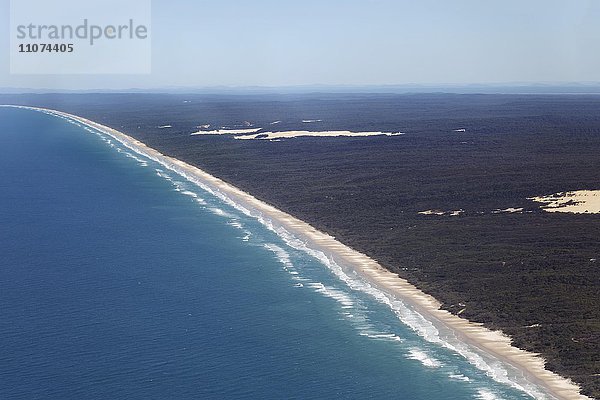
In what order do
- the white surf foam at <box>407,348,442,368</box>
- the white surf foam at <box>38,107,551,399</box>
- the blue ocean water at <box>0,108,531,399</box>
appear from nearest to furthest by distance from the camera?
the blue ocean water at <box>0,108,531,399</box>
the white surf foam at <box>38,107,551,399</box>
the white surf foam at <box>407,348,442,368</box>

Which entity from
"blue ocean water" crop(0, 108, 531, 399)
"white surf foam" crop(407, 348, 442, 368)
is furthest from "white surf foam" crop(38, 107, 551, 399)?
"white surf foam" crop(407, 348, 442, 368)

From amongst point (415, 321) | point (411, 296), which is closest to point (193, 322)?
point (415, 321)

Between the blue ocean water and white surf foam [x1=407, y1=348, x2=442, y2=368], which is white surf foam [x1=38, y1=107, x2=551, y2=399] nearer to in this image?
the blue ocean water

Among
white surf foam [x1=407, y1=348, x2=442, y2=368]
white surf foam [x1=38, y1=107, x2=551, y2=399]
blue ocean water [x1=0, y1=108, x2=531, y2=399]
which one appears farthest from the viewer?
white surf foam [x1=407, y1=348, x2=442, y2=368]

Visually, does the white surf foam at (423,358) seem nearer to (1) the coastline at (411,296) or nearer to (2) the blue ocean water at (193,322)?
(2) the blue ocean water at (193,322)

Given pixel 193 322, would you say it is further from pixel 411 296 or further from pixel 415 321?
pixel 411 296

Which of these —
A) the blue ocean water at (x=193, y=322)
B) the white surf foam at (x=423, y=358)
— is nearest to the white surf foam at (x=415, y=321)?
the blue ocean water at (x=193, y=322)
